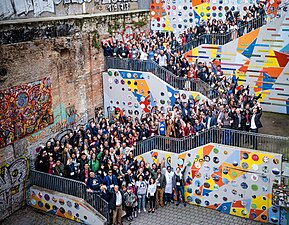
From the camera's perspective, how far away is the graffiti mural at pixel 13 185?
16.6m

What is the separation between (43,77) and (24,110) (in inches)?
70.1

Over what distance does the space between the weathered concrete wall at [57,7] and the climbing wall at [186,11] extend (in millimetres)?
1790

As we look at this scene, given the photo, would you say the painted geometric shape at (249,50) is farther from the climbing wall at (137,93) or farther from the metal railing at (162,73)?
the climbing wall at (137,93)

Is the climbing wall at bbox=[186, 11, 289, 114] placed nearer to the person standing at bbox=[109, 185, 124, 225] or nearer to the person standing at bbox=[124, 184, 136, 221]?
the person standing at bbox=[124, 184, 136, 221]

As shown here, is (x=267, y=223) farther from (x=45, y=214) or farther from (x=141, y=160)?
(x=45, y=214)

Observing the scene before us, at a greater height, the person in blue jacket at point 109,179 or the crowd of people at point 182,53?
the crowd of people at point 182,53

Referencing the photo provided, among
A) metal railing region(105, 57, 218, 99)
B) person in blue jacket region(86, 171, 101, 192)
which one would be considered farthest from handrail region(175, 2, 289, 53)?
person in blue jacket region(86, 171, 101, 192)

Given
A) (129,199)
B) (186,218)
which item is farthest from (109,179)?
(186,218)

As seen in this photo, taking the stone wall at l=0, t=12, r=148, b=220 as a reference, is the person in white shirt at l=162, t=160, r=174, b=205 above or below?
below

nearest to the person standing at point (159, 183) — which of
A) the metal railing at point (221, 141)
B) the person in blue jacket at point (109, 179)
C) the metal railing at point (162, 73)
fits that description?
the metal railing at point (221, 141)

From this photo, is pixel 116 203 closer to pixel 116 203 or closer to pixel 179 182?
pixel 116 203

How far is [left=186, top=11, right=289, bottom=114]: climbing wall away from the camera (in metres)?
20.5

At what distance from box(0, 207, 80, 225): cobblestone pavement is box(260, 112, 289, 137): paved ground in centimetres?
871

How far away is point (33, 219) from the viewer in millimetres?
16641
